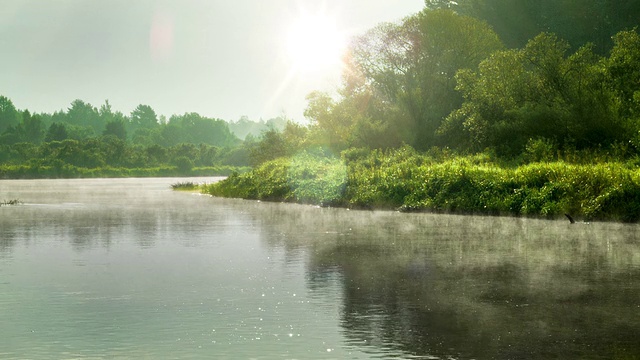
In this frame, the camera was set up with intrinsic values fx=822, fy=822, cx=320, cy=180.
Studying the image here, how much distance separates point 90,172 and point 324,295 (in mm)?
142083

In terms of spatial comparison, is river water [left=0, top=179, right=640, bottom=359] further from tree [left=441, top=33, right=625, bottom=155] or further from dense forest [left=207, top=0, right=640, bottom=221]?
tree [left=441, top=33, right=625, bottom=155]

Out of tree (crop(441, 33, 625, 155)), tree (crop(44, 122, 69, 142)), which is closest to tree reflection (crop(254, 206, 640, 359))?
tree (crop(441, 33, 625, 155))

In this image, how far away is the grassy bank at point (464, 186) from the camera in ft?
98.8

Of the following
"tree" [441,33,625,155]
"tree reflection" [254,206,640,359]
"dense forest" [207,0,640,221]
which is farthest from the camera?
"tree" [441,33,625,155]

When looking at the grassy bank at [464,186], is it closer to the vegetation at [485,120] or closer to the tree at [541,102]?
the vegetation at [485,120]

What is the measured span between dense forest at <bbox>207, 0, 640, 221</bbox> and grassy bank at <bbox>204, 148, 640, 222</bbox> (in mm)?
67

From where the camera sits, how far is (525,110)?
1837 inches

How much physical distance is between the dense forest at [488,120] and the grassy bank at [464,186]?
0.22 feet

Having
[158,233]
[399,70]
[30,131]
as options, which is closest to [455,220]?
[158,233]

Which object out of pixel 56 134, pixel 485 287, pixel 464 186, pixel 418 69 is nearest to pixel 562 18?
pixel 418 69

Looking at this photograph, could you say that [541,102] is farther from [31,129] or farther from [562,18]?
[31,129]

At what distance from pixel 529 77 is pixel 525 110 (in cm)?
354

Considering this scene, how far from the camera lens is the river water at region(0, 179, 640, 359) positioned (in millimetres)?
9344

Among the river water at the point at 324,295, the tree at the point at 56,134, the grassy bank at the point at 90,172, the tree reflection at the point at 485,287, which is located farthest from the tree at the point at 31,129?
the tree reflection at the point at 485,287
